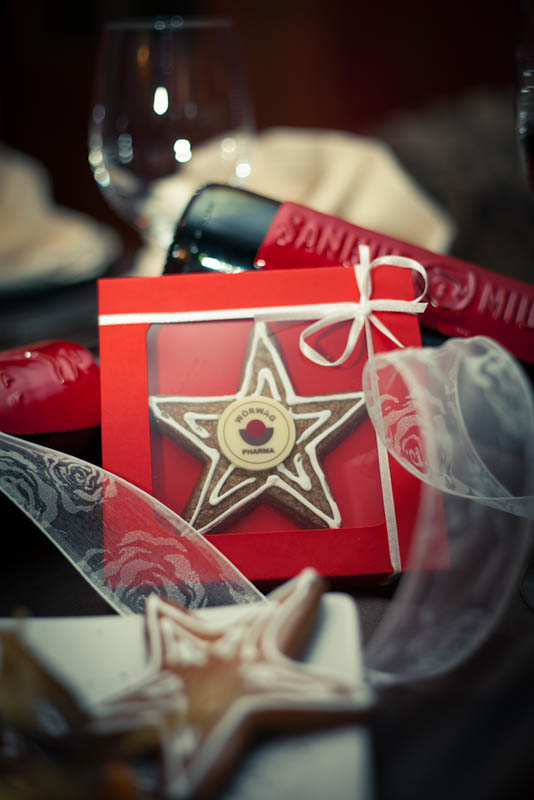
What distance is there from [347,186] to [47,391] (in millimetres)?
707

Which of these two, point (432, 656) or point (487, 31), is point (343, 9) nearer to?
point (487, 31)

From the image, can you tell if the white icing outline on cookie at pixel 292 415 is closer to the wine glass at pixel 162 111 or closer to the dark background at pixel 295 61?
the wine glass at pixel 162 111

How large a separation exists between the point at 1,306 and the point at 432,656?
2.43ft

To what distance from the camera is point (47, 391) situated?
445 mm

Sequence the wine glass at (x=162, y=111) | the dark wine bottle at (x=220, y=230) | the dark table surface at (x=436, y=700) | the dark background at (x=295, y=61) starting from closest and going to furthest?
the dark table surface at (x=436, y=700), the dark wine bottle at (x=220, y=230), the wine glass at (x=162, y=111), the dark background at (x=295, y=61)

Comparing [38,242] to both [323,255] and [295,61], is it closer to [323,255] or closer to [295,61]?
[323,255]

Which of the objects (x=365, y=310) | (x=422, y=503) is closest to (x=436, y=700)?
(x=422, y=503)

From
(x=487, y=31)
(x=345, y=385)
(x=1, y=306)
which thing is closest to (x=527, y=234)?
(x=1, y=306)

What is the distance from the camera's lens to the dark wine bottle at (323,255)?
1.60 ft

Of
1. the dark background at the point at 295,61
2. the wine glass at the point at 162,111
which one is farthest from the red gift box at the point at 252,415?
the dark background at the point at 295,61

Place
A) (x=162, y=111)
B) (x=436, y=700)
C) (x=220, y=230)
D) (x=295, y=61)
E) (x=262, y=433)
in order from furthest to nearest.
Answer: (x=295, y=61) < (x=162, y=111) < (x=220, y=230) < (x=262, y=433) < (x=436, y=700)

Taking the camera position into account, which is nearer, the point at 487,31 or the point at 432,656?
the point at 432,656

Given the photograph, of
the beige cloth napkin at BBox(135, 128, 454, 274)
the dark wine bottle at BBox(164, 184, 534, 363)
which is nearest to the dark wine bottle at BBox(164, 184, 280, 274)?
the dark wine bottle at BBox(164, 184, 534, 363)

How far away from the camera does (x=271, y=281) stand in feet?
1.51
